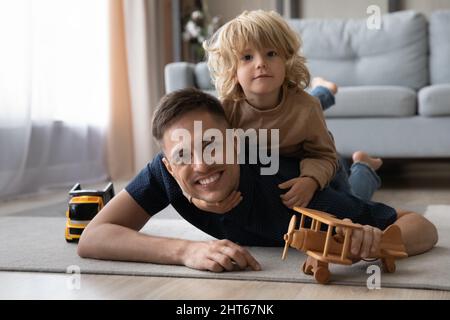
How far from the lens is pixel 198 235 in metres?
1.58

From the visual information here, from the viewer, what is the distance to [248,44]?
4.11 ft

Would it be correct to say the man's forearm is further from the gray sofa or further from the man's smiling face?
the gray sofa

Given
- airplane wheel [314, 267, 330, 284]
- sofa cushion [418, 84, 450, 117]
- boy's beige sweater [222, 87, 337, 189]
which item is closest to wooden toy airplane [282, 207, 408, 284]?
airplane wheel [314, 267, 330, 284]

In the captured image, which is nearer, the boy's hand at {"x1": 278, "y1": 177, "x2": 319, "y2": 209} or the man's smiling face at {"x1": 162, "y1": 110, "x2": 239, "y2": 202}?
the man's smiling face at {"x1": 162, "y1": 110, "x2": 239, "y2": 202}

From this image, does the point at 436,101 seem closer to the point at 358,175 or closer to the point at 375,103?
the point at 375,103

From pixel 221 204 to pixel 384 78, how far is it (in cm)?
239

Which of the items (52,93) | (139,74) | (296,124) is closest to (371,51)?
(139,74)

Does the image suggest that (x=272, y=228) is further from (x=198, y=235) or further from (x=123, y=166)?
(x=123, y=166)

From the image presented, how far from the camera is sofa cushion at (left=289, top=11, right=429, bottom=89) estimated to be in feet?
10.9

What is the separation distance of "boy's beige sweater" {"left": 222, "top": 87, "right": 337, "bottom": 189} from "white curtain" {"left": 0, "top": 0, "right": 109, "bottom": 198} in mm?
1728

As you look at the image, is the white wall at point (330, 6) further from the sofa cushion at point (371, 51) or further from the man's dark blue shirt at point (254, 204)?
the man's dark blue shirt at point (254, 204)

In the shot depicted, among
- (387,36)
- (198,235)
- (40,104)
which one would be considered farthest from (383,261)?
(387,36)

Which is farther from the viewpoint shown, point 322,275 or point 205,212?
point 205,212

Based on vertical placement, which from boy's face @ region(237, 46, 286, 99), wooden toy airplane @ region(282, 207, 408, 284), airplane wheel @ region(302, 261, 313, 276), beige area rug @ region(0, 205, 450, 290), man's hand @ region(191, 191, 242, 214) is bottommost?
beige area rug @ region(0, 205, 450, 290)
